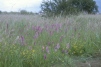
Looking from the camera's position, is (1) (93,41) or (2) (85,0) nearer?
(1) (93,41)

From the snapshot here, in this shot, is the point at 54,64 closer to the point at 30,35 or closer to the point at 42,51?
the point at 42,51

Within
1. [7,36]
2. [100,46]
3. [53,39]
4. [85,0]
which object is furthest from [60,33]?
[85,0]

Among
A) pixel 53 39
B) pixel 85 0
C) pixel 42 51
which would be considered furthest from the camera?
pixel 85 0

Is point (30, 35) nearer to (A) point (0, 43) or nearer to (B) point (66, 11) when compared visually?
(A) point (0, 43)

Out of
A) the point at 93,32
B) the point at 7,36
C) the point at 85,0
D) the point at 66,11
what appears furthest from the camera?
the point at 85,0

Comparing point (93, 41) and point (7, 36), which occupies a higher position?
point (7, 36)

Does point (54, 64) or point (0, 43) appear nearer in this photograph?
Result: point (0, 43)

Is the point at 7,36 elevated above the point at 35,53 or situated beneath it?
elevated above

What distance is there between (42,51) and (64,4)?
17.8m

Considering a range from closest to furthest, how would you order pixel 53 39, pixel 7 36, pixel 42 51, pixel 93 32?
pixel 7 36, pixel 42 51, pixel 53 39, pixel 93 32

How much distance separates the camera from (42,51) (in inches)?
171

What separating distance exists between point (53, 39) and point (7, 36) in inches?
80.3

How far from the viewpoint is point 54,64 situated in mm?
4395

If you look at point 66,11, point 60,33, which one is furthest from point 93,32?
point 66,11
